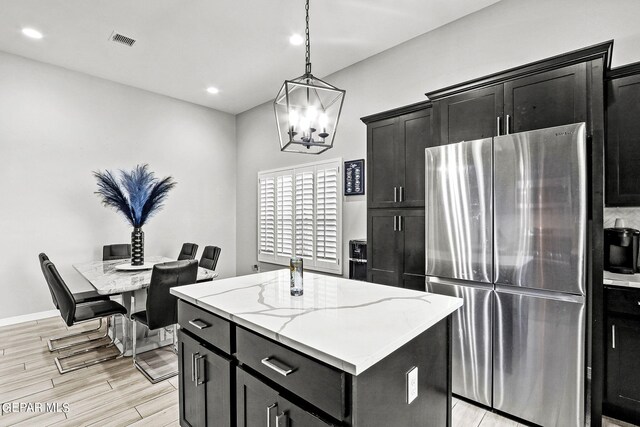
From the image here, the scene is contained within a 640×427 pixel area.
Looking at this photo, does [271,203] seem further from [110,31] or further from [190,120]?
[110,31]

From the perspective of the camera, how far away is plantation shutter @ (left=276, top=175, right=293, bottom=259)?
5223 mm

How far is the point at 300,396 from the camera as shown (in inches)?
46.3

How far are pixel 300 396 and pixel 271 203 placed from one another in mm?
4592

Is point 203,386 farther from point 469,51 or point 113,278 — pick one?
point 469,51

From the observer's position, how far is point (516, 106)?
7.63ft

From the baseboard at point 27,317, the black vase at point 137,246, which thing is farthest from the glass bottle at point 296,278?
the baseboard at point 27,317

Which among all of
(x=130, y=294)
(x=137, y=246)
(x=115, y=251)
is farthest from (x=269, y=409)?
(x=115, y=251)

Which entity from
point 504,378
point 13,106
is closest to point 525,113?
point 504,378

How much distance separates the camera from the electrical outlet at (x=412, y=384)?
1291 millimetres

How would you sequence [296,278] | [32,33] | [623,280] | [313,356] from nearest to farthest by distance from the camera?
[313,356], [296,278], [623,280], [32,33]

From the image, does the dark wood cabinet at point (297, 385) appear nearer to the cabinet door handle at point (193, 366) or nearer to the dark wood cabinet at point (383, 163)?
the cabinet door handle at point (193, 366)

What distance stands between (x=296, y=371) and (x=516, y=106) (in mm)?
2341

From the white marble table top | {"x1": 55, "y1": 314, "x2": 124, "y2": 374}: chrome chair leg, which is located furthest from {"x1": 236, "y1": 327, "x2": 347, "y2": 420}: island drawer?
{"x1": 55, "y1": 314, "x2": 124, "y2": 374}: chrome chair leg

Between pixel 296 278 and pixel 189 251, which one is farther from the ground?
pixel 296 278
